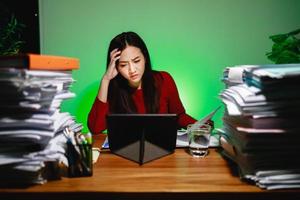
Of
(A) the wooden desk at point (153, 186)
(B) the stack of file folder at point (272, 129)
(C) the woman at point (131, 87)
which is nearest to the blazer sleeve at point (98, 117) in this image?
(C) the woman at point (131, 87)

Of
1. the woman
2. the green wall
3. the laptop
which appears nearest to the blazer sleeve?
the woman

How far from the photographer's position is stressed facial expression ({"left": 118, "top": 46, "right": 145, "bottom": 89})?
7.20ft

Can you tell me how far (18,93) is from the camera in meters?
0.92

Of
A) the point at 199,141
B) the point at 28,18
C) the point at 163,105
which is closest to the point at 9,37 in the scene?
the point at 28,18

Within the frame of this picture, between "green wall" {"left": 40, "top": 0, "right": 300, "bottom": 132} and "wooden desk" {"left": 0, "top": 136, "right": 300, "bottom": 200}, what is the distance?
1.73 m

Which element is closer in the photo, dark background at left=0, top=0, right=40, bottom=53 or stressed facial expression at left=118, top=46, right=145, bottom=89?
stressed facial expression at left=118, top=46, right=145, bottom=89

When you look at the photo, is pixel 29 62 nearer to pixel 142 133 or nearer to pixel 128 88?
pixel 142 133

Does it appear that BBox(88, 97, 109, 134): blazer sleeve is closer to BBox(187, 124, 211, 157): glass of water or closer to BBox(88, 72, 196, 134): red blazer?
BBox(88, 72, 196, 134): red blazer

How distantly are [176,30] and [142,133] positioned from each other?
5.38ft

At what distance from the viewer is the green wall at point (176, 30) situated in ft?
8.64

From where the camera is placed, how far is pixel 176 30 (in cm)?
267

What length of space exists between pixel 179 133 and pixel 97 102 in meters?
0.86

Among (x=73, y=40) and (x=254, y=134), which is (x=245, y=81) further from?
(x=73, y=40)

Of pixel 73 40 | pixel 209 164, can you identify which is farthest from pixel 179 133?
pixel 73 40
